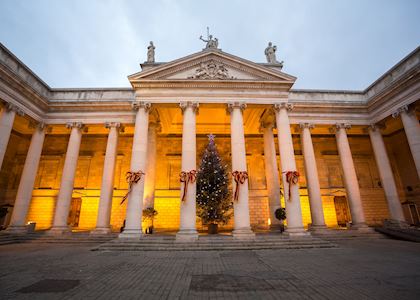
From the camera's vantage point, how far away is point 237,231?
13391mm

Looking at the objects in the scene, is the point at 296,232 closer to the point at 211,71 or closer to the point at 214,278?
the point at 214,278

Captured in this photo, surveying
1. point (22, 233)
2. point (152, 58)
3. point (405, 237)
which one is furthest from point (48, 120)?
point (405, 237)

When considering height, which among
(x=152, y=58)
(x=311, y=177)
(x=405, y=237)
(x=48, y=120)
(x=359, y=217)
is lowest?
(x=405, y=237)

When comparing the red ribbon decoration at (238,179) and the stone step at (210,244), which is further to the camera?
the red ribbon decoration at (238,179)

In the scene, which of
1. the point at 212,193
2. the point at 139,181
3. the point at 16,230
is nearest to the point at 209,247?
the point at 212,193

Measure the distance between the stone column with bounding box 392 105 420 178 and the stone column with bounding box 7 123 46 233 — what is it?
29555 millimetres

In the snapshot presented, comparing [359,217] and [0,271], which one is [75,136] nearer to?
[0,271]

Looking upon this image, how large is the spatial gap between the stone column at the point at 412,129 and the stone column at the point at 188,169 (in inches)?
637

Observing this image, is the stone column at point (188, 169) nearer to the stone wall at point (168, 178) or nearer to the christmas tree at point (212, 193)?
the christmas tree at point (212, 193)

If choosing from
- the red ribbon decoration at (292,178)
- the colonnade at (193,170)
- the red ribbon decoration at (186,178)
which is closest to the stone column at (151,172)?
the colonnade at (193,170)

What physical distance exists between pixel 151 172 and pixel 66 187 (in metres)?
6.62

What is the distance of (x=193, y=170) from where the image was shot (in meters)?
14.5

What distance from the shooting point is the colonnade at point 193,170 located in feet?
45.8

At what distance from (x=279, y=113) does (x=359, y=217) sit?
35.3 ft
